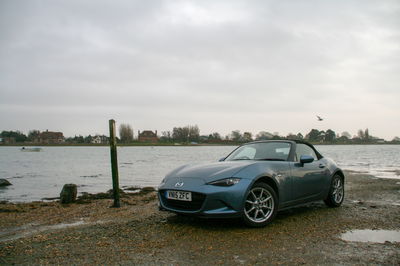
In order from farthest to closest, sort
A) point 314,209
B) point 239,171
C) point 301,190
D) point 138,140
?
point 138,140, point 314,209, point 301,190, point 239,171

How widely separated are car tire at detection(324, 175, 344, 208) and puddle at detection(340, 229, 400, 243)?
1917 millimetres

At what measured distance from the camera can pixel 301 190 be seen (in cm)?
600

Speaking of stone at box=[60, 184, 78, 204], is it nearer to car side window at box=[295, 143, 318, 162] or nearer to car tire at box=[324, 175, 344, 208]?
car side window at box=[295, 143, 318, 162]

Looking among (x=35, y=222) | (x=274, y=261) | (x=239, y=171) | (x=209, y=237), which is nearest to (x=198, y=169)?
(x=239, y=171)

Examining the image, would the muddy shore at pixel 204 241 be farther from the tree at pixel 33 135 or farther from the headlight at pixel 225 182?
the tree at pixel 33 135

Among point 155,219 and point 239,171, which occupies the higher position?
point 239,171

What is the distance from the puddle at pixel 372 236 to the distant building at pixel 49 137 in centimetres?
16269

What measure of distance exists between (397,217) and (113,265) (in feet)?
17.9

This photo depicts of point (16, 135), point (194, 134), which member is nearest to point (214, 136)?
point (194, 134)

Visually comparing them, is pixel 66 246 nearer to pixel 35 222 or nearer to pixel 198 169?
pixel 198 169

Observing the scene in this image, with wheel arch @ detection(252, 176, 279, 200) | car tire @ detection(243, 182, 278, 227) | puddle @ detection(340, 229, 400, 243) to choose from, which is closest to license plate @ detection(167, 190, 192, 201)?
car tire @ detection(243, 182, 278, 227)

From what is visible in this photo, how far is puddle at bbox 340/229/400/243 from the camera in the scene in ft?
15.1

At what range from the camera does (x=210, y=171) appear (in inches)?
209

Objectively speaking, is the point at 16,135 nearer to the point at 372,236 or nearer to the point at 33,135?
the point at 33,135
